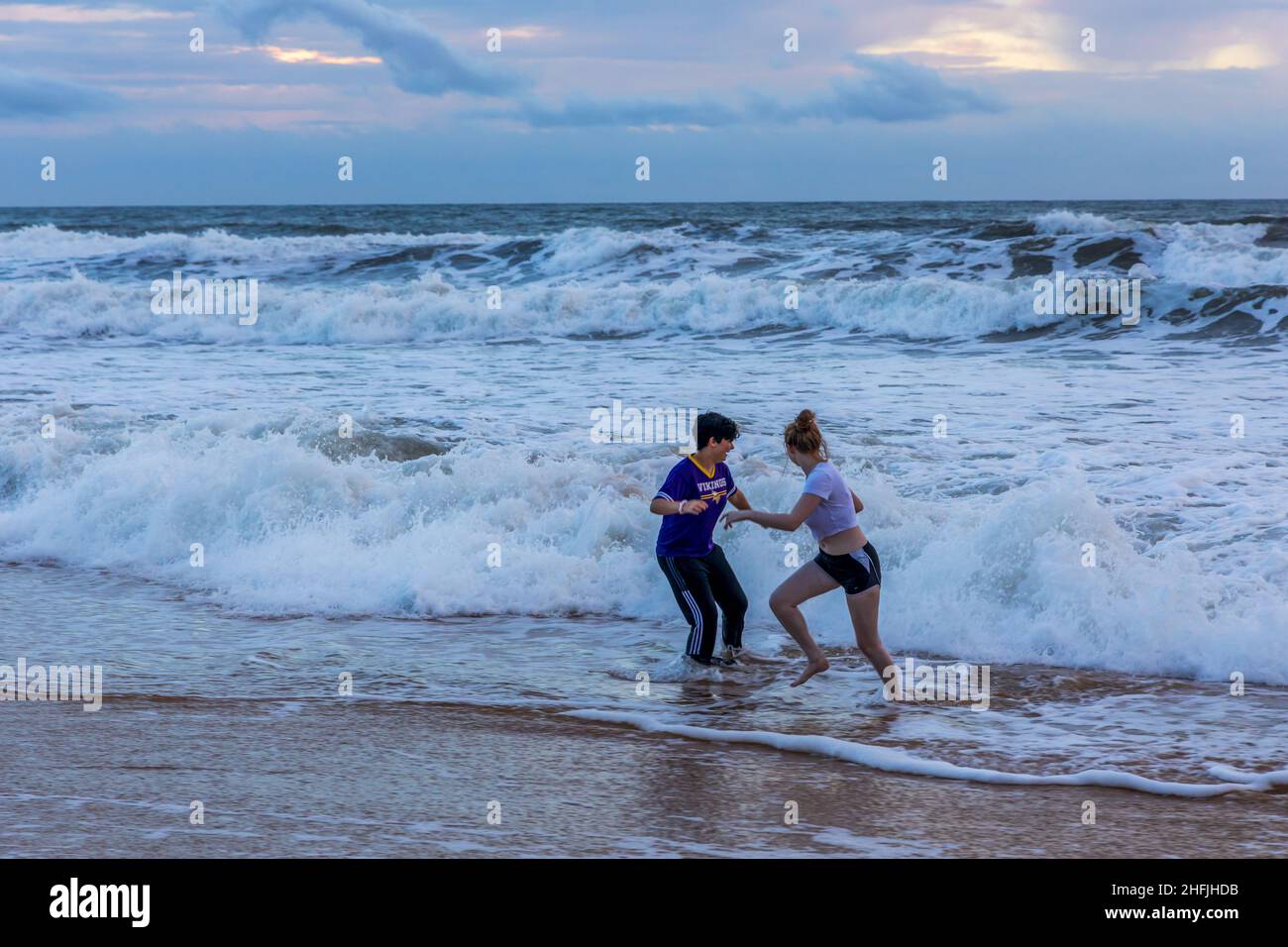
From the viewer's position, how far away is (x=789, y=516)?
6.65 meters

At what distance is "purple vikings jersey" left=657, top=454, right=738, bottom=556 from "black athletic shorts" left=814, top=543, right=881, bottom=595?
30.3 inches

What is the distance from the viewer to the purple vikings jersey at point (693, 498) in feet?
23.8

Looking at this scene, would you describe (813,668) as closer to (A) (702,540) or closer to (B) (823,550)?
(B) (823,550)

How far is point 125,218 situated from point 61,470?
61.4 m

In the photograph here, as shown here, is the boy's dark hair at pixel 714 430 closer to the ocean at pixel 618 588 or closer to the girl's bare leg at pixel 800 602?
the girl's bare leg at pixel 800 602

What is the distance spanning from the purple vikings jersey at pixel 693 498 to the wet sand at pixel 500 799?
1391mm

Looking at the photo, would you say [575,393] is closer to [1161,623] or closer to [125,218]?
[1161,623]

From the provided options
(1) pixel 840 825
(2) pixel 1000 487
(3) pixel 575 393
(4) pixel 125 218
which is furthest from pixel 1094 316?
(4) pixel 125 218

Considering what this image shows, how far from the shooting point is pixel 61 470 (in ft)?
40.9

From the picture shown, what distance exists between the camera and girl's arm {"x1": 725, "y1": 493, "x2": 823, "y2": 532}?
662cm

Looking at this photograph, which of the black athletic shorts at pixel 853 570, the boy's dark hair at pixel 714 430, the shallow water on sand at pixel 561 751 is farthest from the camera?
the boy's dark hair at pixel 714 430

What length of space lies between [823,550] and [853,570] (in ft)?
0.63

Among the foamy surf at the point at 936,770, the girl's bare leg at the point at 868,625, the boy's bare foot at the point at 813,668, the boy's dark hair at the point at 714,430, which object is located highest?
the boy's dark hair at the point at 714,430

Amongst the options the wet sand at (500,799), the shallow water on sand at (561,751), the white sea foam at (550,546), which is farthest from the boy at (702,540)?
the wet sand at (500,799)
